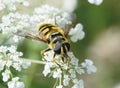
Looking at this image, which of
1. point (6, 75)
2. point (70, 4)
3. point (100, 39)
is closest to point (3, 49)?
point (6, 75)

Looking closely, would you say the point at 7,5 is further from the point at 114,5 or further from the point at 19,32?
the point at 114,5

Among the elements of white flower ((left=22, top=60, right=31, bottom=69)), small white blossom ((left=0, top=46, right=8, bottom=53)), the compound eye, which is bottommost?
the compound eye

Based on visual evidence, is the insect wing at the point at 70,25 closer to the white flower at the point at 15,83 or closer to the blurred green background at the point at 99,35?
the white flower at the point at 15,83

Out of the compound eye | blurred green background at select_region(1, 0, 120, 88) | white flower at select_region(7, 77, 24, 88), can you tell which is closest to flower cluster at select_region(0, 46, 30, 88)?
white flower at select_region(7, 77, 24, 88)

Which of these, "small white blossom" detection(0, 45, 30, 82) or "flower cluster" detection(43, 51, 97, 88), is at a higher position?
"small white blossom" detection(0, 45, 30, 82)

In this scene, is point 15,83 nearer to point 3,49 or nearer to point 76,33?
point 3,49

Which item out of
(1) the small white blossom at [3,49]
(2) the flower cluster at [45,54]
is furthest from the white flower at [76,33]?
(1) the small white blossom at [3,49]

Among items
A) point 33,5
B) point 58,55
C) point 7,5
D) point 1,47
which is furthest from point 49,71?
point 33,5

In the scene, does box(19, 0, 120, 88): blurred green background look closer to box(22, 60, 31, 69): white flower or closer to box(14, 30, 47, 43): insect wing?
box(14, 30, 47, 43): insect wing

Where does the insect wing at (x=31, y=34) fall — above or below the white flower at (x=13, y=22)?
below

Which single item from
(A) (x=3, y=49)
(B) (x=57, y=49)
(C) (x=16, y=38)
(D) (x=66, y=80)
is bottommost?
(D) (x=66, y=80)
